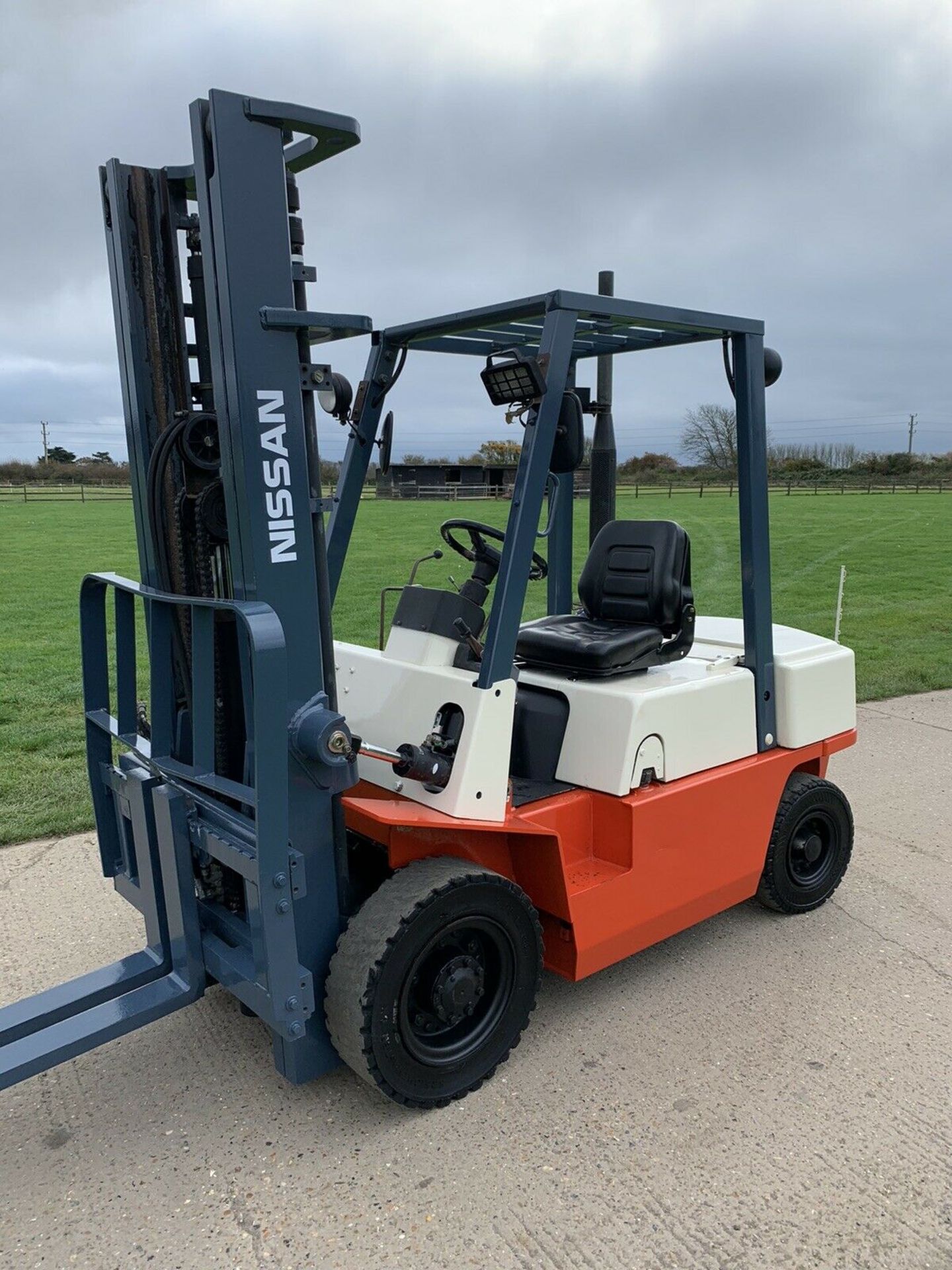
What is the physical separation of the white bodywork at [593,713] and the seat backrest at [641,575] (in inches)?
10.2

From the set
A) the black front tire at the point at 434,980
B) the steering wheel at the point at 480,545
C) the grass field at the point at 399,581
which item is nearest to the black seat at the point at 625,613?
the steering wheel at the point at 480,545

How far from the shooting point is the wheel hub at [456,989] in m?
3.13

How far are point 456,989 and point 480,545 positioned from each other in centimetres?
156

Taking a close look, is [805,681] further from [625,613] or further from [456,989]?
[456,989]

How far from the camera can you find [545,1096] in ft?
10.6

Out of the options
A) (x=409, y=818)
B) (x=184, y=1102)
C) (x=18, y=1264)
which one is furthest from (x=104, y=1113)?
(x=409, y=818)

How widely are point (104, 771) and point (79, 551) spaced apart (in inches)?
769

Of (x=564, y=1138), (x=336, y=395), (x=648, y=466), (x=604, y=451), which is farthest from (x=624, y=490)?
(x=564, y=1138)

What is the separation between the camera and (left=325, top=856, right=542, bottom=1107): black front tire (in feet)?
9.68

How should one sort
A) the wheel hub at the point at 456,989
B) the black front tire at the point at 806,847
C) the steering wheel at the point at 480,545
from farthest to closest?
the black front tire at the point at 806,847 < the steering wheel at the point at 480,545 < the wheel hub at the point at 456,989

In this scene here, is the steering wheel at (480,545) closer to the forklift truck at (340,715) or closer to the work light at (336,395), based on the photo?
the forklift truck at (340,715)

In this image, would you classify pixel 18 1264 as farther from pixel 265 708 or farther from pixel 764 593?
pixel 764 593

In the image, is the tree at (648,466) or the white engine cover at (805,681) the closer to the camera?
the white engine cover at (805,681)

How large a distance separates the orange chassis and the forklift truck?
0.01m
